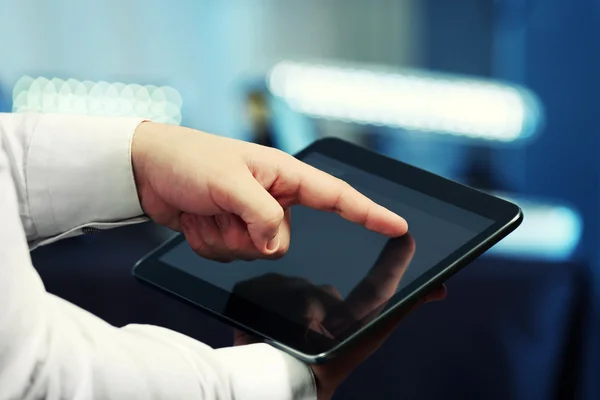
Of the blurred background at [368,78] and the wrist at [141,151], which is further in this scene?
the blurred background at [368,78]

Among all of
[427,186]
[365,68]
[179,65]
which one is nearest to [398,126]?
[365,68]

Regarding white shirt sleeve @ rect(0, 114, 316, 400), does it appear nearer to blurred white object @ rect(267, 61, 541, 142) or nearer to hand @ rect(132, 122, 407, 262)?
hand @ rect(132, 122, 407, 262)

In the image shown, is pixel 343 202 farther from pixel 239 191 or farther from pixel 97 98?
pixel 97 98

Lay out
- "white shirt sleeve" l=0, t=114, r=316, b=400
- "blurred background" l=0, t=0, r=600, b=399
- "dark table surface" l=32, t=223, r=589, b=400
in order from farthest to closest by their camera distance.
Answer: "blurred background" l=0, t=0, r=600, b=399 → "dark table surface" l=32, t=223, r=589, b=400 → "white shirt sleeve" l=0, t=114, r=316, b=400

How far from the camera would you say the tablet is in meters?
0.49

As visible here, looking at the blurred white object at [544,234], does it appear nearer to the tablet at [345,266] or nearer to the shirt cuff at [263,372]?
the tablet at [345,266]

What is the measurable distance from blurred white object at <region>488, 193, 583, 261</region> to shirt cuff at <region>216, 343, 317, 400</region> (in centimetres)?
44

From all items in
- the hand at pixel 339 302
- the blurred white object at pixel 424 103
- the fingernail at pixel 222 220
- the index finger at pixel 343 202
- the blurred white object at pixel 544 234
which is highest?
the index finger at pixel 343 202

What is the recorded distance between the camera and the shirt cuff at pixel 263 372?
48cm

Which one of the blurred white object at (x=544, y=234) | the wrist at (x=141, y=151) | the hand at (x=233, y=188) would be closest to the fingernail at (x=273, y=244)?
the hand at (x=233, y=188)

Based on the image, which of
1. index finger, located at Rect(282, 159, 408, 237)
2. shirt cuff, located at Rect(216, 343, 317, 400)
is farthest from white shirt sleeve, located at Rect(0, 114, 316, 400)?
index finger, located at Rect(282, 159, 408, 237)

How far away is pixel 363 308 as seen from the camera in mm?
494

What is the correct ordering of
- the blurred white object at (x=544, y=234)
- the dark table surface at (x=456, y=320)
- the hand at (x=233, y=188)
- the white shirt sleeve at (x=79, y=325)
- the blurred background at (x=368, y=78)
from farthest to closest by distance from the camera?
the blurred background at (x=368, y=78) < the blurred white object at (x=544, y=234) < the dark table surface at (x=456, y=320) < the hand at (x=233, y=188) < the white shirt sleeve at (x=79, y=325)

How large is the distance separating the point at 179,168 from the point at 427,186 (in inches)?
7.0
